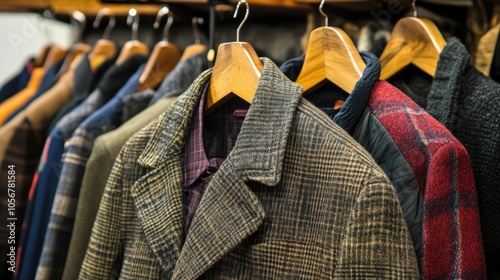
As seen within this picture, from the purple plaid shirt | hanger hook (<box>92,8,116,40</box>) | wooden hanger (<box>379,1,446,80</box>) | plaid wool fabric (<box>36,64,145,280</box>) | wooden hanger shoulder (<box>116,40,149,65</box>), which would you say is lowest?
plaid wool fabric (<box>36,64,145,280</box>)

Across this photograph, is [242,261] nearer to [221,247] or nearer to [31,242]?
[221,247]

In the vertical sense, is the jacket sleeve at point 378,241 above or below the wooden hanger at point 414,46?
Result: below

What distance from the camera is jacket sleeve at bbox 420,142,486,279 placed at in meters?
0.84

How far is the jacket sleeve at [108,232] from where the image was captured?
1.06m

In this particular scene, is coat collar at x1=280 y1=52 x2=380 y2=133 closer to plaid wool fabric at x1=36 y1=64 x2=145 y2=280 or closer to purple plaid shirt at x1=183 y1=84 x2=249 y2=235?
purple plaid shirt at x1=183 y1=84 x2=249 y2=235

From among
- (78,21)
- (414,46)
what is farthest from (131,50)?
(414,46)

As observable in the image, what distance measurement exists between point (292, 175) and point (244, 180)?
0.25 feet

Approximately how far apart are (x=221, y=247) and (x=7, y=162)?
2.38ft

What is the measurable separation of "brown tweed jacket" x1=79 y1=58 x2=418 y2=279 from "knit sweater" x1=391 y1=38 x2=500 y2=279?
217 mm

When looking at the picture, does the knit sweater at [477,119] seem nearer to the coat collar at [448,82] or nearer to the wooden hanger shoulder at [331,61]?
the coat collar at [448,82]

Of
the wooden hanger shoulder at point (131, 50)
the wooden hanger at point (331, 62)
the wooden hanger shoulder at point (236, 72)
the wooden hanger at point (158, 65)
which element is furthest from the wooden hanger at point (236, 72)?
the wooden hanger shoulder at point (131, 50)

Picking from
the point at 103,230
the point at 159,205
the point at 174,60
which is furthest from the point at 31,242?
the point at 174,60

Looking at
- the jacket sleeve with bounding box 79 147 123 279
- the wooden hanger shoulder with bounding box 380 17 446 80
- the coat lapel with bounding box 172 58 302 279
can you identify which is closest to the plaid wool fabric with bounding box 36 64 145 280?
the jacket sleeve with bounding box 79 147 123 279

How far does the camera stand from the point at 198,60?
4.57ft
